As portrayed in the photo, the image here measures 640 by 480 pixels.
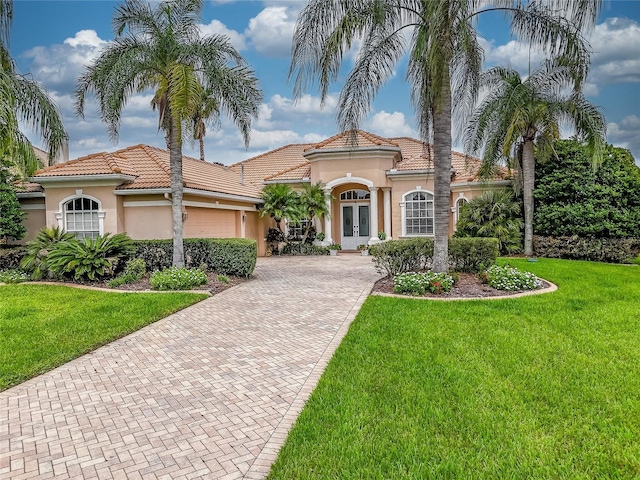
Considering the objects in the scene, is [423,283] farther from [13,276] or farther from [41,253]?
[13,276]

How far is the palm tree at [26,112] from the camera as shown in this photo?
11625mm

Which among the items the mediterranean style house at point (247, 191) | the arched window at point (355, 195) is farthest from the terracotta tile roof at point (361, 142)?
the arched window at point (355, 195)

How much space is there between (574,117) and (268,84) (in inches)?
491

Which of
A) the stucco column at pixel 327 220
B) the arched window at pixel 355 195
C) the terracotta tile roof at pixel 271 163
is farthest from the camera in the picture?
the terracotta tile roof at pixel 271 163

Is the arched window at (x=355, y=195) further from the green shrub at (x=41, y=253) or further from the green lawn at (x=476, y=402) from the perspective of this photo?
the green lawn at (x=476, y=402)

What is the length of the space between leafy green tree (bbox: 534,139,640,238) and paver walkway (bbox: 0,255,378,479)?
544 inches

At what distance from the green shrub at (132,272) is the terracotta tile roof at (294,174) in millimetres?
12557

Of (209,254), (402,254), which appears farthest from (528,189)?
(209,254)

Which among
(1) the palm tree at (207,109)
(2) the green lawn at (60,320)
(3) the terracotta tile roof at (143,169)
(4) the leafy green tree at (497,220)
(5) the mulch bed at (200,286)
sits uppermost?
(1) the palm tree at (207,109)

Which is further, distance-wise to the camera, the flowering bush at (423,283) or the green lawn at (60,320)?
the flowering bush at (423,283)

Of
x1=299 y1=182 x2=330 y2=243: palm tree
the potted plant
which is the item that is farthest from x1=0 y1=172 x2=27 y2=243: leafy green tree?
the potted plant

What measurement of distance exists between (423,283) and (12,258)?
1439cm

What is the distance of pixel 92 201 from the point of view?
16562 mm

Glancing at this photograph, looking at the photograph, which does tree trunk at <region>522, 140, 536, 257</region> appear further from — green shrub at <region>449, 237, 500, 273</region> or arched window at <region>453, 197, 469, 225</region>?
green shrub at <region>449, 237, 500, 273</region>
